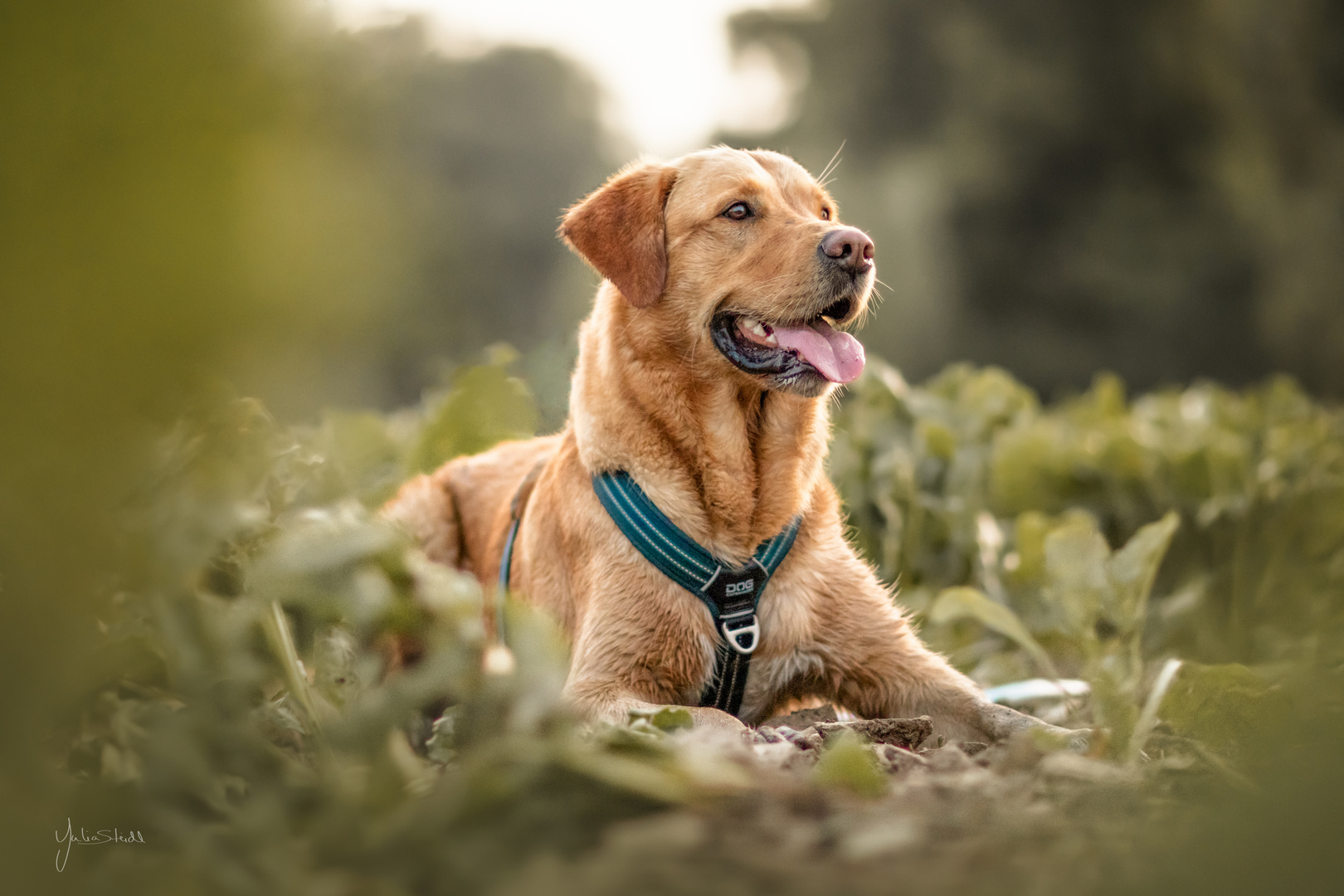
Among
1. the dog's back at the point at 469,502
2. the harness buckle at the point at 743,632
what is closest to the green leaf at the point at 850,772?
the harness buckle at the point at 743,632

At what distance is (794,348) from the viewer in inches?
136

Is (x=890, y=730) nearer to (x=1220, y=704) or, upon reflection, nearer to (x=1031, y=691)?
(x=1220, y=704)

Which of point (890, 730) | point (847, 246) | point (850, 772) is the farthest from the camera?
point (847, 246)

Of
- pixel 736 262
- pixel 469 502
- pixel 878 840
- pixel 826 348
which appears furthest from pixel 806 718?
pixel 469 502

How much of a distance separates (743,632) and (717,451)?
0.62 m

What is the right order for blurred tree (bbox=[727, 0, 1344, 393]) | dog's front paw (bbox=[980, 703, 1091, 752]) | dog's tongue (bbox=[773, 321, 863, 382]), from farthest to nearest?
blurred tree (bbox=[727, 0, 1344, 393]), dog's tongue (bbox=[773, 321, 863, 382]), dog's front paw (bbox=[980, 703, 1091, 752])

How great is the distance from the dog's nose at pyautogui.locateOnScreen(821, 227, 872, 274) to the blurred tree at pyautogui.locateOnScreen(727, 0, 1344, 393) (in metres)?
13.7

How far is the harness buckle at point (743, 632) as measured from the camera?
300cm

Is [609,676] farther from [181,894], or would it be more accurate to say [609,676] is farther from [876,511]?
[876,511]

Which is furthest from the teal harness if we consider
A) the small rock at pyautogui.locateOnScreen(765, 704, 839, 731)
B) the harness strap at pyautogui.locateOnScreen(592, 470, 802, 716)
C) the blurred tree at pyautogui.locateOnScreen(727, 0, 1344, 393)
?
the blurred tree at pyautogui.locateOnScreen(727, 0, 1344, 393)

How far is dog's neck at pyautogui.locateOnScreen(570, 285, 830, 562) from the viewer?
3213 mm

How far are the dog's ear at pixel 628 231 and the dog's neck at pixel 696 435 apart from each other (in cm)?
10

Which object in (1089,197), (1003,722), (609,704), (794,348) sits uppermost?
(1089,197)

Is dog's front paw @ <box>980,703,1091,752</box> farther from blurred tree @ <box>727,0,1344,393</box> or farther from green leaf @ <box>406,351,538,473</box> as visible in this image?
blurred tree @ <box>727,0,1344,393</box>
